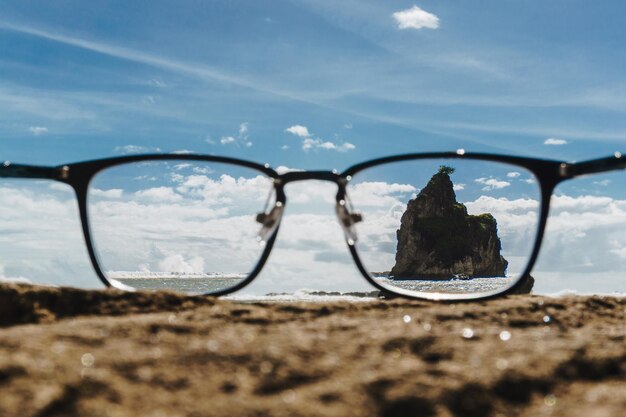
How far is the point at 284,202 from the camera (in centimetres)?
274

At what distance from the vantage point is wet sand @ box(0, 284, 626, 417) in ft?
2.63

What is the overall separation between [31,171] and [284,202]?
1.18 metres

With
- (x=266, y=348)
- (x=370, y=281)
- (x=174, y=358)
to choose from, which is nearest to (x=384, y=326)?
(x=266, y=348)

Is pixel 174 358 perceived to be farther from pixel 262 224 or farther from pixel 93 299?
pixel 262 224

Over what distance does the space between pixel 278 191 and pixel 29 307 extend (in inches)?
53.9

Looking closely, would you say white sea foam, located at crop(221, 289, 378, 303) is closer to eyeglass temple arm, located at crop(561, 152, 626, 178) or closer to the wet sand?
the wet sand

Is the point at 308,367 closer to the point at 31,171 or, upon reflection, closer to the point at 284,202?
the point at 284,202

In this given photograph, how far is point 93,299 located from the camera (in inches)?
63.4

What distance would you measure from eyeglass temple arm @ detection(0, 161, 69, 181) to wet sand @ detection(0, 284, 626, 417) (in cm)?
150

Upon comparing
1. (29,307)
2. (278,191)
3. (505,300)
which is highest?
(278,191)

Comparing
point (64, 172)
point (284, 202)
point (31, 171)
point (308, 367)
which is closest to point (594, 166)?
point (284, 202)

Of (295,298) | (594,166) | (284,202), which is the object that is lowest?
(295,298)

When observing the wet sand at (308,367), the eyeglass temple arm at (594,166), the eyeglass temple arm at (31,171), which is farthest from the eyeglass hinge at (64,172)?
the eyeglass temple arm at (594,166)

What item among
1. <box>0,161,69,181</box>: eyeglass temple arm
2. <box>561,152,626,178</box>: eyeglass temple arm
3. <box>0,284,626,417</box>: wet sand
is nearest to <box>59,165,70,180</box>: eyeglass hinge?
<box>0,161,69,181</box>: eyeglass temple arm
